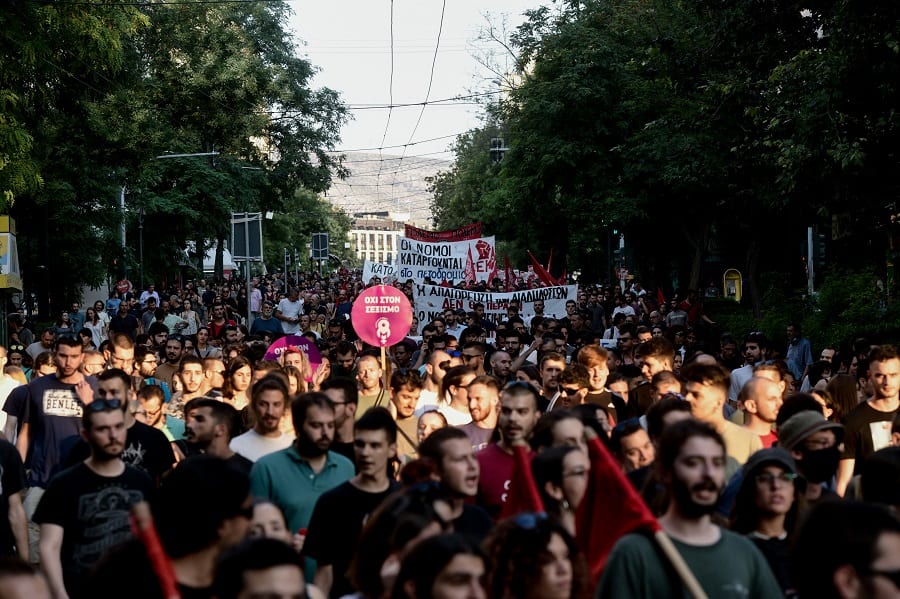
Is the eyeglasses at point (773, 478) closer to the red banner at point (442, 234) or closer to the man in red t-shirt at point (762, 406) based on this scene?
the man in red t-shirt at point (762, 406)

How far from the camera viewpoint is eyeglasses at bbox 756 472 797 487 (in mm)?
5434

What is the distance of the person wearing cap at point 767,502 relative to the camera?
17.6 ft

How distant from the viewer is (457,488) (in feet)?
18.7

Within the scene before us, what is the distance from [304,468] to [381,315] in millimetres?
8296

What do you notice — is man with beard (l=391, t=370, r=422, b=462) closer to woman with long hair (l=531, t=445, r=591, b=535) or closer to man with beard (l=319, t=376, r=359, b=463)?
man with beard (l=319, t=376, r=359, b=463)

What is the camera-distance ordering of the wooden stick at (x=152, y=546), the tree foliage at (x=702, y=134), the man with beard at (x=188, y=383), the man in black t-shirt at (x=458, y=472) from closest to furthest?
the wooden stick at (x=152, y=546) < the man in black t-shirt at (x=458, y=472) < the man with beard at (x=188, y=383) < the tree foliage at (x=702, y=134)

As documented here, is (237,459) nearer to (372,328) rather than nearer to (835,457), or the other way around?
(835,457)

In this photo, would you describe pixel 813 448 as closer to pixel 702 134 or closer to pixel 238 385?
pixel 238 385

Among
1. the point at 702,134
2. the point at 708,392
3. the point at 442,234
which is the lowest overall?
the point at 708,392

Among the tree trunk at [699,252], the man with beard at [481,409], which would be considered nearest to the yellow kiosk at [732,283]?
the tree trunk at [699,252]

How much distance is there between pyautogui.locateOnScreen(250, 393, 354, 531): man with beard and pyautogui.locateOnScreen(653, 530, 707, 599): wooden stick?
2671mm

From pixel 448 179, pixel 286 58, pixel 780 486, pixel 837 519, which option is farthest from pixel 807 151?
pixel 448 179

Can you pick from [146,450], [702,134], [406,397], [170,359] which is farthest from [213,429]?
[702,134]

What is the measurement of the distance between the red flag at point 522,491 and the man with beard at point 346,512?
74 cm
